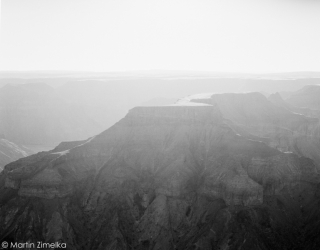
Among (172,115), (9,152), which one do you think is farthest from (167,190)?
(9,152)

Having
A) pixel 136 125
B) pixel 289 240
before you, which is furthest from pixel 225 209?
pixel 136 125

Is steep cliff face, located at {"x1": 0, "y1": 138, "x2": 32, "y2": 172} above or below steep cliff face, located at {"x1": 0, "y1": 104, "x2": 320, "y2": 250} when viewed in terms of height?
below

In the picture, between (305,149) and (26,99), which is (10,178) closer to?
(305,149)

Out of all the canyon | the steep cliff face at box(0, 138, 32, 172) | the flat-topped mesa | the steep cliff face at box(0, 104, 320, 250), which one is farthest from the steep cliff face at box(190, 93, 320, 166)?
the steep cliff face at box(0, 138, 32, 172)

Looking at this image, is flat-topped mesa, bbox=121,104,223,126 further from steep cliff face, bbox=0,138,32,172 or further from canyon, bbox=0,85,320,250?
steep cliff face, bbox=0,138,32,172

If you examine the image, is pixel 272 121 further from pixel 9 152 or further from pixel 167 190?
pixel 9 152
